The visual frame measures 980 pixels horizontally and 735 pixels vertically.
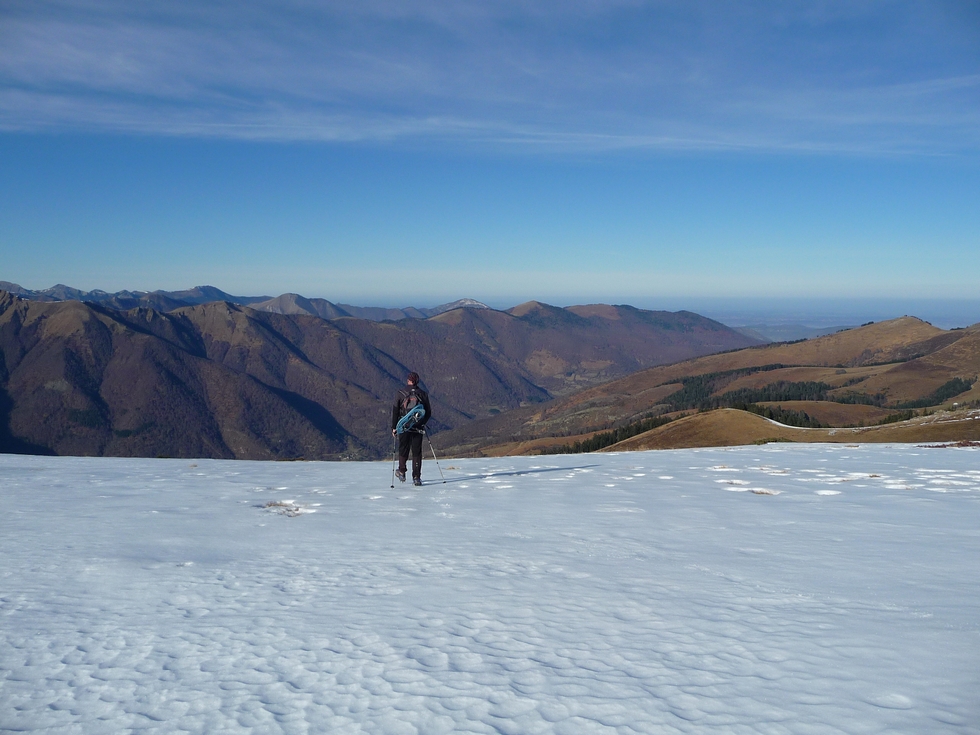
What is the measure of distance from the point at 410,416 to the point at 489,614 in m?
9.93

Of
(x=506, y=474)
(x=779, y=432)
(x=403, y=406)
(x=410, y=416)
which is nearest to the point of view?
(x=410, y=416)

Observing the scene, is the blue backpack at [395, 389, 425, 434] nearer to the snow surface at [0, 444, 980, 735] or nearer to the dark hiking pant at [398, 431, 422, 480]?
the dark hiking pant at [398, 431, 422, 480]

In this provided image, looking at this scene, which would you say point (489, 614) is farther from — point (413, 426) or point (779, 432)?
point (779, 432)

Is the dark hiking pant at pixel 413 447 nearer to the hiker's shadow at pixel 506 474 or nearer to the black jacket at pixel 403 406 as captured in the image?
the black jacket at pixel 403 406

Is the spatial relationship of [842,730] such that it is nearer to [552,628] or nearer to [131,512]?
[552,628]

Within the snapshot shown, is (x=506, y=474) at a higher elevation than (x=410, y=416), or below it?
below

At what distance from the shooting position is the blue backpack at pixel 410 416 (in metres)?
17.3

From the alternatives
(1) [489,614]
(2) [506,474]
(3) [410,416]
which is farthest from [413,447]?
(1) [489,614]

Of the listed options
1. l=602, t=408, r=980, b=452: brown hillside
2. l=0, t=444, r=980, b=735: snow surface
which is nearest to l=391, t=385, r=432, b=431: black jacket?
l=0, t=444, r=980, b=735: snow surface

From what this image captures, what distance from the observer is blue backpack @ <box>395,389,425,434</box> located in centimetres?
1733

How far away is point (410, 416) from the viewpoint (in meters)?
17.3

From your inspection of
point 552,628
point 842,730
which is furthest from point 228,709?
point 842,730

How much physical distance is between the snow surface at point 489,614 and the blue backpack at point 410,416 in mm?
2350

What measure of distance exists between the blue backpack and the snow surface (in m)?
2.35
